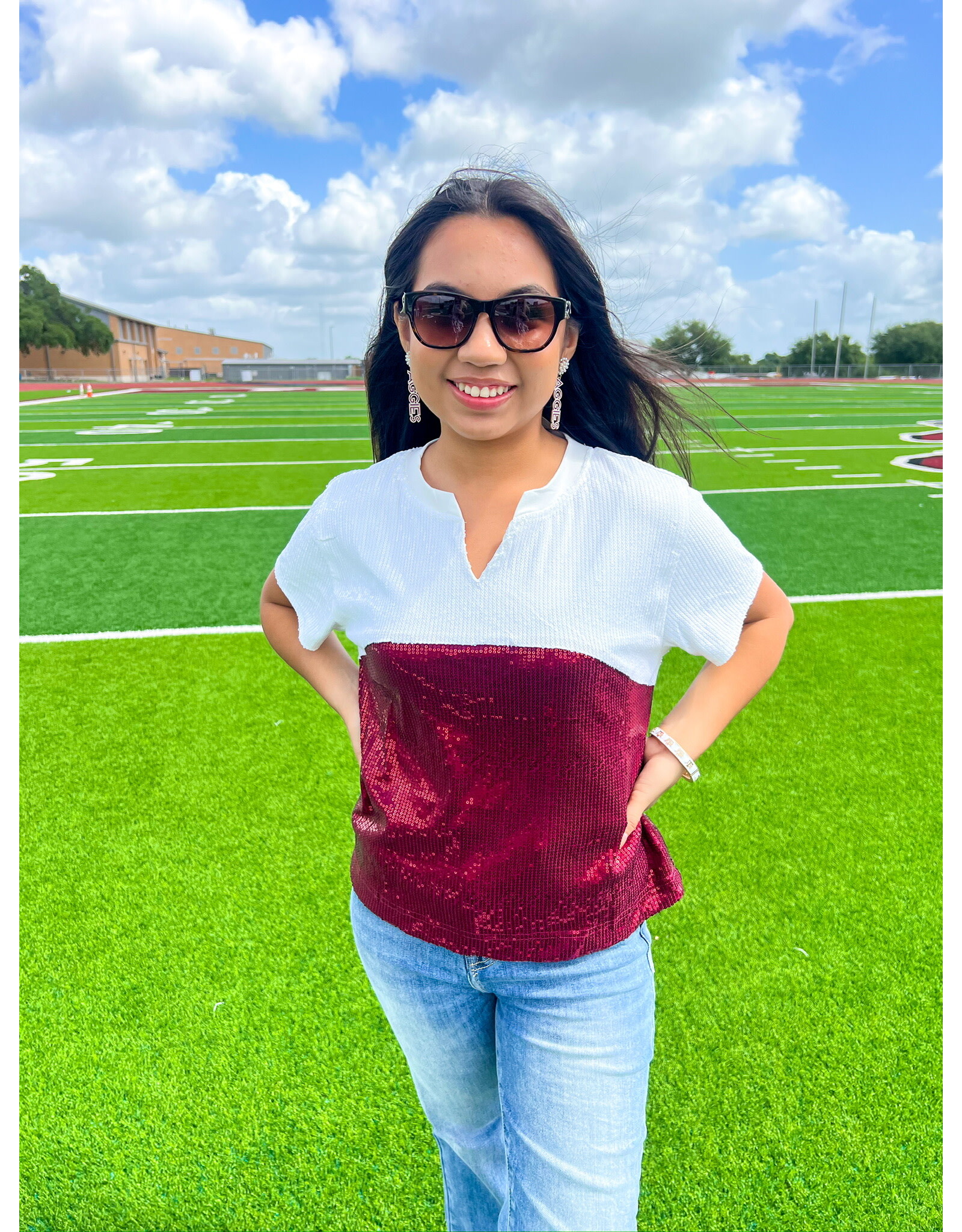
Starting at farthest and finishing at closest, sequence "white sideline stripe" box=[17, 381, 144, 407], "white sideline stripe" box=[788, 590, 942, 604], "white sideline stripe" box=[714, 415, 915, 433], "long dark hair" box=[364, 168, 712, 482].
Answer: "white sideline stripe" box=[17, 381, 144, 407] < "white sideline stripe" box=[714, 415, 915, 433] < "white sideline stripe" box=[788, 590, 942, 604] < "long dark hair" box=[364, 168, 712, 482]

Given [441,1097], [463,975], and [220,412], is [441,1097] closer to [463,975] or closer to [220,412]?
[463,975]

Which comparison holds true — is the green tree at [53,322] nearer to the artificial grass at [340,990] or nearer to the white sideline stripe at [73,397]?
the white sideline stripe at [73,397]

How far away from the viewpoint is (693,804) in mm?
4004

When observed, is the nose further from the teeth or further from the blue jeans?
the blue jeans

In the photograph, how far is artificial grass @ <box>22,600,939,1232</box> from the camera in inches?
89.6

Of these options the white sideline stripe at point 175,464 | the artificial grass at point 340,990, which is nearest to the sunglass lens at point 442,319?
the artificial grass at point 340,990

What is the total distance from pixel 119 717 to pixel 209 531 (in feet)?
17.6

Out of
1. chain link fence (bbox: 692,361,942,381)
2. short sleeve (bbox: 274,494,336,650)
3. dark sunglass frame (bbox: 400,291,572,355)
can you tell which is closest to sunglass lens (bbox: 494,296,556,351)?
dark sunglass frame (bbox: 400,291,572,355)

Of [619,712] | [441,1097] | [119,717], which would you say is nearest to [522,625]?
[619,712]

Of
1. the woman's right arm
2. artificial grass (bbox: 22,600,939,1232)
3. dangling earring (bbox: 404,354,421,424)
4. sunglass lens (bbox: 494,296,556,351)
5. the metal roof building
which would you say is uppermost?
the metal roof building

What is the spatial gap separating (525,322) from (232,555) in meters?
7.88

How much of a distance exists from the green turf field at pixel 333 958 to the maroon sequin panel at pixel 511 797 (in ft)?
3.61

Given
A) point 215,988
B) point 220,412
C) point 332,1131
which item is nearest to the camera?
point 332,1131

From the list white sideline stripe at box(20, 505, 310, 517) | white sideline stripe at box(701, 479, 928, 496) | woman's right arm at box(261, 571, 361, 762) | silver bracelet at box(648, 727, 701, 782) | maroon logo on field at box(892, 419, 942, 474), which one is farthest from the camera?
maroon logo on field at box(892, 419, 942, 474)
